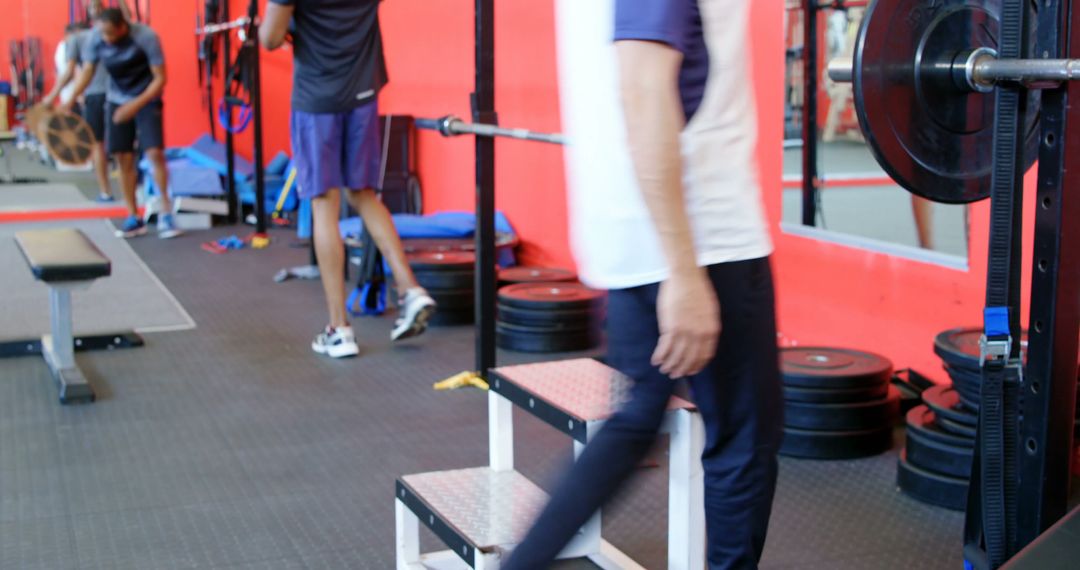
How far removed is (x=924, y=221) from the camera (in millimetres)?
3117

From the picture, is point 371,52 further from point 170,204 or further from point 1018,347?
point 170,204

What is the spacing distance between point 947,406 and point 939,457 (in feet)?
0.40

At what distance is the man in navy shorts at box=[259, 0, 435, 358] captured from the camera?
3.61 m

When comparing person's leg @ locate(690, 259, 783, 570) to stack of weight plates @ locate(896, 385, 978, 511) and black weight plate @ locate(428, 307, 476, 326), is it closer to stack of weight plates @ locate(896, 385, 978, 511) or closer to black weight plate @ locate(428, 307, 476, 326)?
stack of weight plates @ locate(896, 385, 978, 511)

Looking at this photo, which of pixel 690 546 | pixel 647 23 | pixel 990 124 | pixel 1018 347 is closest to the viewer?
pixel 647 23

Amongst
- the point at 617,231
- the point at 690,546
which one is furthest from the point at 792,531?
the point at 617,231

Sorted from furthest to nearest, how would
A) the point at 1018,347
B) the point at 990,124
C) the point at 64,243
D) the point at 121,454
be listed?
the point at 64,243 < the point at 121,454 < the point at 990,124 < the point at 1018,347

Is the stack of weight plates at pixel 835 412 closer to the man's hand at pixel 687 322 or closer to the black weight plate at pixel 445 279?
the man's hand at pixel 687 322

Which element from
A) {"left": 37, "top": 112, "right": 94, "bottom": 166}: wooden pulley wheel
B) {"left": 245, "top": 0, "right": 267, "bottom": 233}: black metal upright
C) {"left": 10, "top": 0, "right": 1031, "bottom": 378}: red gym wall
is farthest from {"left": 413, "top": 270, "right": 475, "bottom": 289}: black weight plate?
{"left": 37, "top": 112, "right": 94, "bottom": 166}: wooden pulley wheel

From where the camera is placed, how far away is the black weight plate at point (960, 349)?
2.44 meters

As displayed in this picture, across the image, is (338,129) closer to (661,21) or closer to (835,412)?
(835,412)

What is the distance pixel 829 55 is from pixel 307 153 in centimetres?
158

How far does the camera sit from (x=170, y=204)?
691cm

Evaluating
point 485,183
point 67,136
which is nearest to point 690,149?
point 485,183
